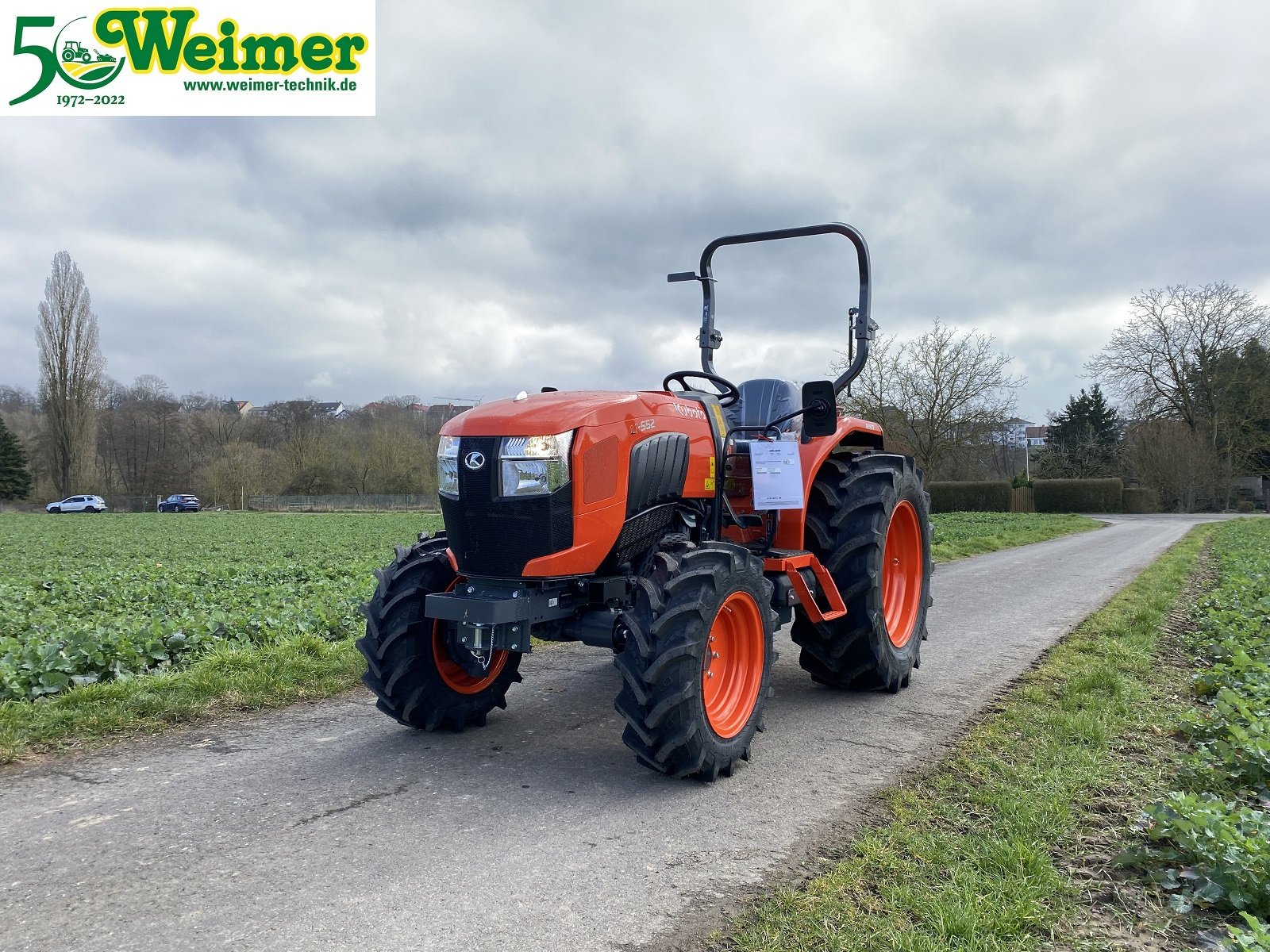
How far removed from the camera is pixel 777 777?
390cm

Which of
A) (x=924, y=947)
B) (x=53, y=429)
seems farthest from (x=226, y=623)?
(x=53, y=429)

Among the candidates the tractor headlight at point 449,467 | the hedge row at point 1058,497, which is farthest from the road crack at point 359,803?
the hedge row at point 1058,497

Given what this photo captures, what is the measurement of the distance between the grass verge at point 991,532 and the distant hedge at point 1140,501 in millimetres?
13967

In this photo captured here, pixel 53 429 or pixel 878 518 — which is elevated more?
pixel 53 429

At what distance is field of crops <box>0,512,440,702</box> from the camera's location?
5531 millimetres

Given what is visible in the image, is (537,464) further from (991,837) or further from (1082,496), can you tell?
(1082,496)

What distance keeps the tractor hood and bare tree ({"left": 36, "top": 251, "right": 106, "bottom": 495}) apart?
204 ft

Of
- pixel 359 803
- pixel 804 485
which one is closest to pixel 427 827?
pixel 359 803

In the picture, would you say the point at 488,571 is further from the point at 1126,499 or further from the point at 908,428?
the point at 1126,499

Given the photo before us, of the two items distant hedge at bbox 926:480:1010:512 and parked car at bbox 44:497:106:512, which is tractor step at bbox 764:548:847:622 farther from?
parked car at bbox 44:497:106:512

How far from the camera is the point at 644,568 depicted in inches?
167

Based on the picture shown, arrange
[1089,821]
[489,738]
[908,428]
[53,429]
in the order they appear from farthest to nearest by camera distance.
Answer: [53,429] → [908,428] → [489,738] → [1089,821]

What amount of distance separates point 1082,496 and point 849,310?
159 ft

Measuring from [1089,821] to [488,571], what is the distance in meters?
2.65
